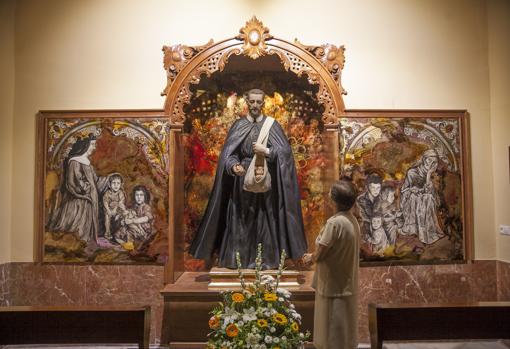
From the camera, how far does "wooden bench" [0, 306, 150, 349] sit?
3.84m

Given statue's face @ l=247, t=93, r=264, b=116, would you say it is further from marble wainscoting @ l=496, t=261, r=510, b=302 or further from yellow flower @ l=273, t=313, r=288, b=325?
marble wainscoting @ l=496, t=261, r=510, b=302

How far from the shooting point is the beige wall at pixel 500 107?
4418mm

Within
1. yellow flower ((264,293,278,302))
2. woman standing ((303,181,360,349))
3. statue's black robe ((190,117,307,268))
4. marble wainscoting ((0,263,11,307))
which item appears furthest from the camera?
marble wainscoting ((0,263,11,307))

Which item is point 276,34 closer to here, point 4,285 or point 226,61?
point 226,61

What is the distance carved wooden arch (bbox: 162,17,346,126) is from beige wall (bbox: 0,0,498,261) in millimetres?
286

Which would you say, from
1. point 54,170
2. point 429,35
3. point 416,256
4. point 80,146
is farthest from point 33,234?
point 429,35

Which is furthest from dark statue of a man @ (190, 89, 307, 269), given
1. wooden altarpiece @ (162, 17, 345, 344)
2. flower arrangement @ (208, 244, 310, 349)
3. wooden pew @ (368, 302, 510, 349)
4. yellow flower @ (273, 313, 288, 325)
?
yellow flower @ (273, 313, 288, 325)

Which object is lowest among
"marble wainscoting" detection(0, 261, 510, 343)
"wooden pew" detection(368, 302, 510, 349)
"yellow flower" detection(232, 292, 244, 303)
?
"wooden pew" detection(368, 302, 510, 349)

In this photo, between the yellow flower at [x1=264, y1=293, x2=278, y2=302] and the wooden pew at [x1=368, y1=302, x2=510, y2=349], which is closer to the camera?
the yellow flower at [x1=264, y1=293, x2=278, y2=302]

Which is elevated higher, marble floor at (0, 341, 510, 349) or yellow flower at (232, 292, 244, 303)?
yellow flower at (232, 292, 244, 303)


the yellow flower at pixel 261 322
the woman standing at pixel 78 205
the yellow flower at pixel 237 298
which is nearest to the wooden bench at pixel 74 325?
the woman standing at pixel 78 205

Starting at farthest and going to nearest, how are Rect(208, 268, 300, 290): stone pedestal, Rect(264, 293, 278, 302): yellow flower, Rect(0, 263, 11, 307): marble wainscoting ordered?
Rect(0, 263, 11, 307): marble wainscoting → Rect(208, 268, 300, 290): stone pedestal → Rect(264, 293, 278, 302): yellow flower

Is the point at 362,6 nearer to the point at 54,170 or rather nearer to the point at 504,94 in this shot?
the point at 504,94

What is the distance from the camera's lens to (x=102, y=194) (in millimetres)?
4430
